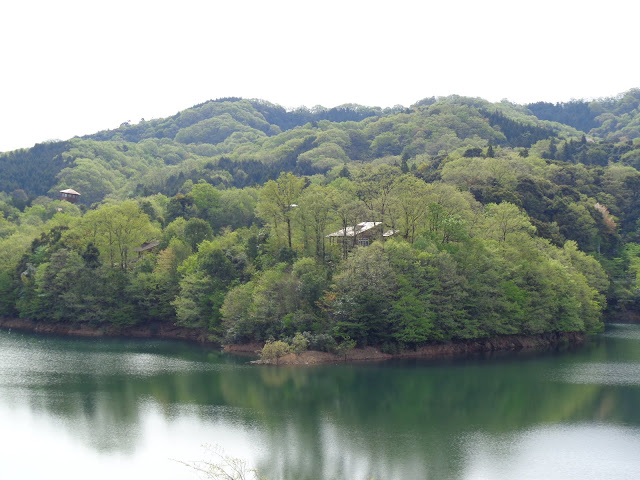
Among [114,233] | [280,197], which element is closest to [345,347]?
[280,197]

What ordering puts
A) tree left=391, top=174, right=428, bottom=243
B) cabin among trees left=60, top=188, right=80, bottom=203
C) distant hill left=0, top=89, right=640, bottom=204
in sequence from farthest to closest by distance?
distant hill left=0, top=89, right=640, bottom=204, cabin among trees left=60, top=188, right=80, bottom=203, tree left=391, top=174, right=428, bottom=243

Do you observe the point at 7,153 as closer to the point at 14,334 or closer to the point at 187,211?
the point at 187,211

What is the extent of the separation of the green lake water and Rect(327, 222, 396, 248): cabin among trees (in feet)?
44.8

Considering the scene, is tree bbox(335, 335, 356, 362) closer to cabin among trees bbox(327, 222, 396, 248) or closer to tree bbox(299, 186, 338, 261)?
tree bbox(299, 186, 338, 261)

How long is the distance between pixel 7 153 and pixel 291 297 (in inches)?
5400

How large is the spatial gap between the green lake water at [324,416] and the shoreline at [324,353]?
6.39ft

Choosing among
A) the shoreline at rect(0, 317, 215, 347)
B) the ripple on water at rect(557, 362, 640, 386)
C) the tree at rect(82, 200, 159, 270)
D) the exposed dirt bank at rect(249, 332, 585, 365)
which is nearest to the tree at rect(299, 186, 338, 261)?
the exposed dirt bank at rect(249, 332, 585, 365)

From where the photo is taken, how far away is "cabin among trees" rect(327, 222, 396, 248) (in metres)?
61.6

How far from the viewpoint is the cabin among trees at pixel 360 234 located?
6158 cm

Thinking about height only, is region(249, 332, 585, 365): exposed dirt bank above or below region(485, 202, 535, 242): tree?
below

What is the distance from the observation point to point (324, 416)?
38562mm

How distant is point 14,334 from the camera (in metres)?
67.4

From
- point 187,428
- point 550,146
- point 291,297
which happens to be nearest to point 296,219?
point 291,297

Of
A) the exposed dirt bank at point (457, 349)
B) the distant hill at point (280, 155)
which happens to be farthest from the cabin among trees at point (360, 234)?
the distant hill at point (280, 155)
